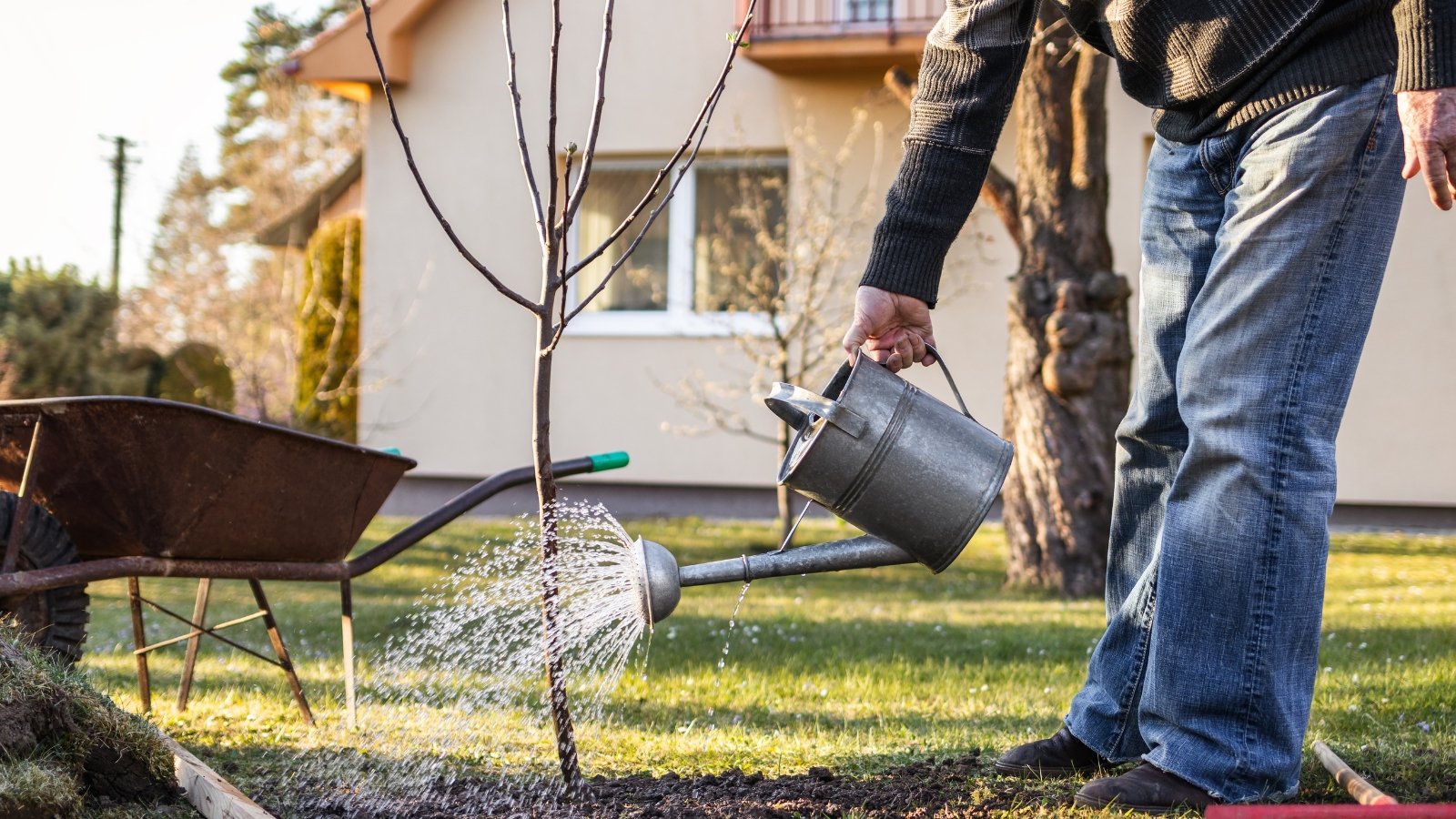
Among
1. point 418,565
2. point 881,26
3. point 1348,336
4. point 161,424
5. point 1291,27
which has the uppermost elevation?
point 881,26

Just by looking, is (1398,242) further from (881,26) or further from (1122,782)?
(1122,782)

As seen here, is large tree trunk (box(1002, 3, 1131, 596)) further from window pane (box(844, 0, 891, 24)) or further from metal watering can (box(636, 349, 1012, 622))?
metal watering can (box(636, 349, 1012, 622))

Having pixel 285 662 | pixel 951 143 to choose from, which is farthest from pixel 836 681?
pixel 951 143

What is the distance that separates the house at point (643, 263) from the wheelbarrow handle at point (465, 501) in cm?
668

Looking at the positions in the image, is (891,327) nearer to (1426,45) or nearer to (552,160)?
(552,160)

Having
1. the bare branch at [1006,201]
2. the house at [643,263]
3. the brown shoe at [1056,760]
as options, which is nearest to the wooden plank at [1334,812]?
the brown shoe at [1056,760]

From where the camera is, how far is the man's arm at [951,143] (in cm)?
221

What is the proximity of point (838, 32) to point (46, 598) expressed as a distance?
307 inches

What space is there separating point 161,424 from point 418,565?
5.20 meters

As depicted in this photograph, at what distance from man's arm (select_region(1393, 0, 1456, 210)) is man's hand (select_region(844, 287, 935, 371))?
0.76 m

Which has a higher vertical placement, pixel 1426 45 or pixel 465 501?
pixel 1426 45

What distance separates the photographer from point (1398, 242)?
30.7 feet

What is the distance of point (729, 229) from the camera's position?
33.5 ft

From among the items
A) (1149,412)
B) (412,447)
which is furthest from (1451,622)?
(412,447)
